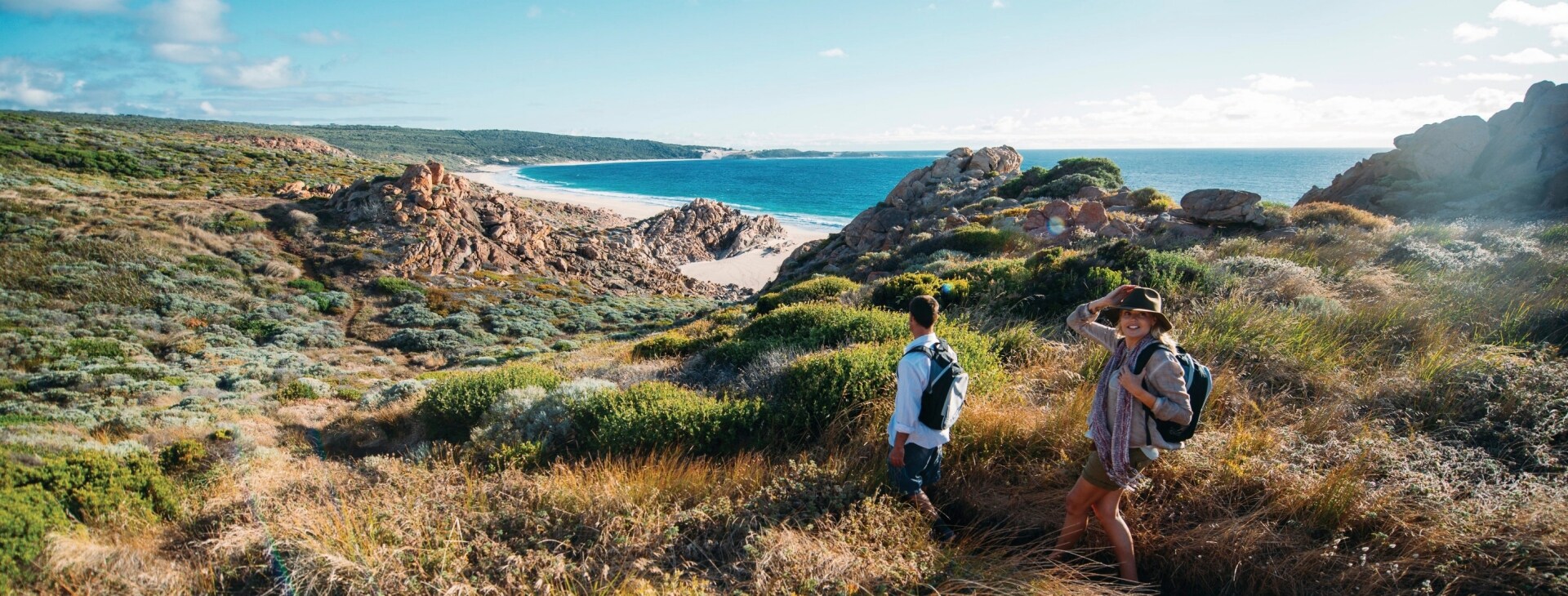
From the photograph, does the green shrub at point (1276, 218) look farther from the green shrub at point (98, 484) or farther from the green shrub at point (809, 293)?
the green shrub at point (98, 484)

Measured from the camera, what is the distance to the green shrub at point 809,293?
15281mm

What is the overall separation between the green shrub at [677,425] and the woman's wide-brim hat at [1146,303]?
3758 mm

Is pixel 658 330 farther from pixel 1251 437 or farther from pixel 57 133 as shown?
pixel 57 133

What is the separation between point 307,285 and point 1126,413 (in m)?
29.8

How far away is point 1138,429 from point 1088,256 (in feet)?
25.9

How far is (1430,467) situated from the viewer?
421 cm

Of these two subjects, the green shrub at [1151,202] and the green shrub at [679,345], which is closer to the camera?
the green shrub at [679,345]

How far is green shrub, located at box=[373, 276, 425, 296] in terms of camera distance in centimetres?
2534

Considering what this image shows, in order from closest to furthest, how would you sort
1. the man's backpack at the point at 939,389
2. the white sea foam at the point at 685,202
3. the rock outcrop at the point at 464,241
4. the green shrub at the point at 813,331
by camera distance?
the man's backpack at the point at 939,389
the green shrub at the point at 813,331
the rock outcrop at the point at 464,241
the white sea foam at the point at 685,202

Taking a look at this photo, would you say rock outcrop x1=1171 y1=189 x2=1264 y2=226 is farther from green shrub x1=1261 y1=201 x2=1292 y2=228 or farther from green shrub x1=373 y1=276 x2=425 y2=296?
green shrub x1=373 y1=276 x2=425 y2=296

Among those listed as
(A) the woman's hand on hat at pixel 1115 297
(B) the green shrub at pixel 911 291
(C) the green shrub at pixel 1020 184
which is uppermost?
(C) the green shrub at pixel 1020 184

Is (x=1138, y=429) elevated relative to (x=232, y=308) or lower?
elevated

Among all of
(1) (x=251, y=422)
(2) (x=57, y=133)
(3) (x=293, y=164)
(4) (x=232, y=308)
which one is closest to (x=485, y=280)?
(4) (x=232, y=308)

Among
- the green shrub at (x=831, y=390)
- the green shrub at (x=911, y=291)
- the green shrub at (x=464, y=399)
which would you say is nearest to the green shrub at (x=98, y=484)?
the green shrub at (x=464, y=399)
